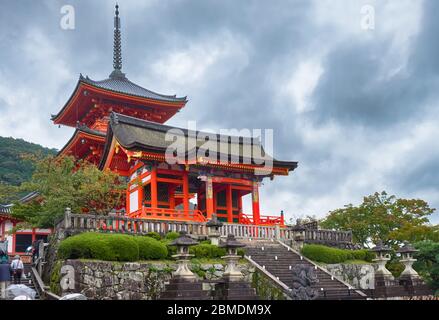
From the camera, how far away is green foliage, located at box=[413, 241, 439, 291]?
25.3 m

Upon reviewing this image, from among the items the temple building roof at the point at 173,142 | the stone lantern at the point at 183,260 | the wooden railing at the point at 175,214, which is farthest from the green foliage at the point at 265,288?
the temple building roof at the point at 173,142

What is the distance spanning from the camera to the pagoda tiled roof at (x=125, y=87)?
40.3 meters

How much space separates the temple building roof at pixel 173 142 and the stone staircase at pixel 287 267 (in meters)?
6.58

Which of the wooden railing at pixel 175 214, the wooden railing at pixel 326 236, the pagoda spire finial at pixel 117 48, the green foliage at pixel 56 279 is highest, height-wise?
the pagoda spire finial at pixel 117 48

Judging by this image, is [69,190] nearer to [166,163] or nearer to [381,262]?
[166,163]

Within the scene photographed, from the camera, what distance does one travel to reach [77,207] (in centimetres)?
2430

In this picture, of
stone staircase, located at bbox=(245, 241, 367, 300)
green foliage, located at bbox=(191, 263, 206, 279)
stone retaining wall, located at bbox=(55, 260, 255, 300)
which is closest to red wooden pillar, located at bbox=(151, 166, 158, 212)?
stone staircase, located at bbox=(245, 241, 367, 300)

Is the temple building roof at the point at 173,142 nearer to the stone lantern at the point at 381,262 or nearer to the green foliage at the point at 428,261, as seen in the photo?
the stone lantern at the point at 381,262

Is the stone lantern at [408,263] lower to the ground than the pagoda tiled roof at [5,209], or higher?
lower

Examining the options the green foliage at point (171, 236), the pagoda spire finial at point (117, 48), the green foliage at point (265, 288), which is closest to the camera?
the green foliage at point (265, 288)

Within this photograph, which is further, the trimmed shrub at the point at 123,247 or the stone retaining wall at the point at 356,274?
the stone retaining wall at the point at 356,274

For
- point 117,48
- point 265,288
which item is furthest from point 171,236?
point 117,48

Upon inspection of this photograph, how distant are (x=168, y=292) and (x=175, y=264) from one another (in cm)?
264
